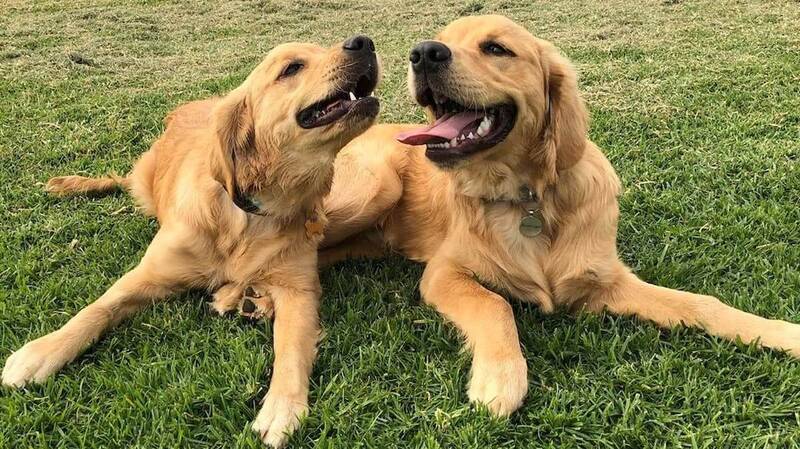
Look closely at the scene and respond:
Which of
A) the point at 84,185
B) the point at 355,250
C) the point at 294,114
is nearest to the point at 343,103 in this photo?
the point at 294,114

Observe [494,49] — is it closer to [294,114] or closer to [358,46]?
[358,46]

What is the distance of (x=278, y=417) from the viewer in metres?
2.06

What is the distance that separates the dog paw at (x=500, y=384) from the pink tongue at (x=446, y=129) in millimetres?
854

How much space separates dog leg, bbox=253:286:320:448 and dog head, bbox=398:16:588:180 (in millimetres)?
783

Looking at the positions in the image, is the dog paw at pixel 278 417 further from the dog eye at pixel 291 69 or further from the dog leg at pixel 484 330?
the dog eye at pixel 291 69

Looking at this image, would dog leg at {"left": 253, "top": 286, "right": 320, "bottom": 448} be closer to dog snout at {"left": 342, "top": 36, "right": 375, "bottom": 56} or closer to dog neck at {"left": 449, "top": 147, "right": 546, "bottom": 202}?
dog neck at {"left": 449, "top": 147, "right": 546, "bottom": 202}

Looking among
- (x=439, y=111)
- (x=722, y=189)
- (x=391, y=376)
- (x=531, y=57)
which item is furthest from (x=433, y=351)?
(x=722, y=189)

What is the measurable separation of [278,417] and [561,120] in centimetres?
150

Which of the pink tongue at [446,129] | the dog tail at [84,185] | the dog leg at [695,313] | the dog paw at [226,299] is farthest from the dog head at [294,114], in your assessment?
the dog tail at [84,185]

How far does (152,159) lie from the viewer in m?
4.02

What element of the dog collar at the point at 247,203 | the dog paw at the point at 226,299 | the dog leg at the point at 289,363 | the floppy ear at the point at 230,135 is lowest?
the dog paw at the point at 226,299

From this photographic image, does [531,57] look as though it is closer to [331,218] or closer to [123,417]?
[331,218]

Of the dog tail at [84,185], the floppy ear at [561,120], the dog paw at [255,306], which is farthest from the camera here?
the dog tail at [84,185]

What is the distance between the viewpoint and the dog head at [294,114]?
2695 millimetres
